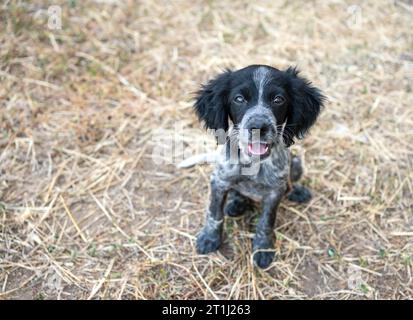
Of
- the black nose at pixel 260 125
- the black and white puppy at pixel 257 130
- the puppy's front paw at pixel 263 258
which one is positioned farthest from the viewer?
the puppy's front paw at pixel 263 258

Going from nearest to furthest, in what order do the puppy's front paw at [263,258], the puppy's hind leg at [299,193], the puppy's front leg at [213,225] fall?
1. the puppy's front leg at [213,225]
2. the puppy's front paw at [263,258]
3. the puppy's hind leg at [299,193]

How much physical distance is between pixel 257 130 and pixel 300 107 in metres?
0.48

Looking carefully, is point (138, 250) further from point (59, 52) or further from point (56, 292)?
point (59, 52)

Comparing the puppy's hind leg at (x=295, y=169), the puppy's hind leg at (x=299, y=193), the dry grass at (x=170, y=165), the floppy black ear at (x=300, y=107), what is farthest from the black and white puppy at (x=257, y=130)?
the puppy's hind leg at (x=299, y=193)

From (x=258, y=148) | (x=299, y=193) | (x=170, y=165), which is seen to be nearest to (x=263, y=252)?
(x=299, y=193)

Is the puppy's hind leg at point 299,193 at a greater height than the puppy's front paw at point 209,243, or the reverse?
the puppy's hind leg at point 299,193

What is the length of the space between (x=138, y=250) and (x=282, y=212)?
1240mm

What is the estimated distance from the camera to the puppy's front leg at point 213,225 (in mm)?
3512

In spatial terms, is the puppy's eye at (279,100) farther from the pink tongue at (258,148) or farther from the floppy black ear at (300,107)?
the pink tongue at (258,148)

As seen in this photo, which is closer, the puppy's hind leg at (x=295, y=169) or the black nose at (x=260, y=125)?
the black nose at (x=260, y=125)

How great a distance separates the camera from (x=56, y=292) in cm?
345

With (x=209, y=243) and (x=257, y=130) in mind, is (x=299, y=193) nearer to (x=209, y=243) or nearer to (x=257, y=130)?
(x=209, y=243)

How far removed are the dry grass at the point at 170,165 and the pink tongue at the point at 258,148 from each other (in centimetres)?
98
